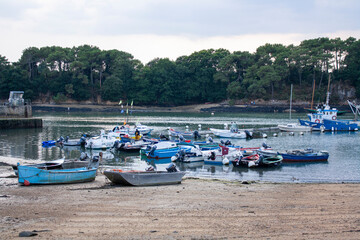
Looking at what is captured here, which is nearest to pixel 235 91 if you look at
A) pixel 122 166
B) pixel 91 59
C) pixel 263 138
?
pixel 91 59

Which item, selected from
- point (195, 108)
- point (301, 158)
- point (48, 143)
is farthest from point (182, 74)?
point (301, 158)

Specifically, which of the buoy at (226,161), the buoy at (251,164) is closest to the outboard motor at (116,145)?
the buoy at (226,161)

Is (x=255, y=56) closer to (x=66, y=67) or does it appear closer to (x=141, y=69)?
(x=141, y=69)

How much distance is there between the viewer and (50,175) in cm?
1978

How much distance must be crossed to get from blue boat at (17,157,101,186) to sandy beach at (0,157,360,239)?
55cm

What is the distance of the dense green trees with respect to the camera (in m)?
121

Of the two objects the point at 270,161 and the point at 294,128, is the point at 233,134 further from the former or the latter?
the point at 270,161

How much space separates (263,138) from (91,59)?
294 feet

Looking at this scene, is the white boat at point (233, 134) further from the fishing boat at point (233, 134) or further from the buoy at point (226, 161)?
the buoy at point (226, 161)

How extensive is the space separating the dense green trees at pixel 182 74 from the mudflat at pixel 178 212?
103849 mm

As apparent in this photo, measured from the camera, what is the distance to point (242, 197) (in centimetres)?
1678

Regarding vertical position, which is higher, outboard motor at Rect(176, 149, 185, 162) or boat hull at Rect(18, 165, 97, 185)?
boat hull at Rect(18, 165, 97, 185)

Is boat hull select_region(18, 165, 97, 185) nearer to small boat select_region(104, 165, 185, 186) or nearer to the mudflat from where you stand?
the mudflat

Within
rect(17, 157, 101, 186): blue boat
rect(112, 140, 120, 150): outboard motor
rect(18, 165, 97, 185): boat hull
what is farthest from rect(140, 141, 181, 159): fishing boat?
rect(18, 165, 97, 185): boat hull
